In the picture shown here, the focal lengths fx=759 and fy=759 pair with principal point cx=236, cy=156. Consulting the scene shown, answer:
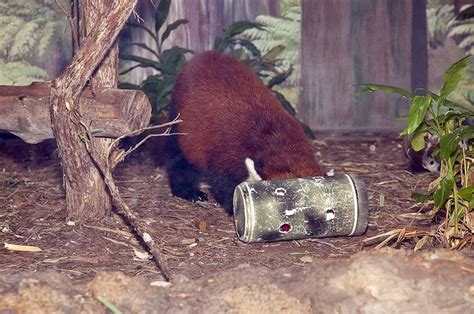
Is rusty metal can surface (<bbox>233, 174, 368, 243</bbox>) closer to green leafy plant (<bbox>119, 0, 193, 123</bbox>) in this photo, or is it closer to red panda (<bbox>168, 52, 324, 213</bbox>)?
red panda (<bbox>168, 52, 324, 213</bbox>)

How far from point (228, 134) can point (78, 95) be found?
122 cm

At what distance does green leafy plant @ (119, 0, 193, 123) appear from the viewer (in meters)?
6.92

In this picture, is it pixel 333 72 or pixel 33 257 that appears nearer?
pixel 33 257

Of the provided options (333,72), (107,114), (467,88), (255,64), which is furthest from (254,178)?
(467,88)

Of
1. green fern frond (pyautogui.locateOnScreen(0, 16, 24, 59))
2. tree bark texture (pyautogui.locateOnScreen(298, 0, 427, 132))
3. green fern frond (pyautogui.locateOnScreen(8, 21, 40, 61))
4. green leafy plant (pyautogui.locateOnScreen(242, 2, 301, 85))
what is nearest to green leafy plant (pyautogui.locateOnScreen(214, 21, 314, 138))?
green leafy plant (pyautogui.locateOnScreen(242, 2, 301, 85))

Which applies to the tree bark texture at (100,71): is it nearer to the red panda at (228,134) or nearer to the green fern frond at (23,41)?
the red panda at (228,134)

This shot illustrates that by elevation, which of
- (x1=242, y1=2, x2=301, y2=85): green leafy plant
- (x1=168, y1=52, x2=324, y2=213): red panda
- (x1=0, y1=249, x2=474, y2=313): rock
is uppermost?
(x1=242, y1=2, x2=301, y2=85): green leafy plant

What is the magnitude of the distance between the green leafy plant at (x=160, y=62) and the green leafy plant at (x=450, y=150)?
2.99 meters

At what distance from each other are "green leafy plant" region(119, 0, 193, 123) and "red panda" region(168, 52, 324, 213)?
111 cm

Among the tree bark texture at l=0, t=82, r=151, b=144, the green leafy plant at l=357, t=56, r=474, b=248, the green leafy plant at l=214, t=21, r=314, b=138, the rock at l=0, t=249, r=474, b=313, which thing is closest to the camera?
the rock at l=0, t=249, r=474, b=313

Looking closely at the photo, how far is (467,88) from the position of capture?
25.4ft

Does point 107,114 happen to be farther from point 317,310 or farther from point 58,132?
point 317,310

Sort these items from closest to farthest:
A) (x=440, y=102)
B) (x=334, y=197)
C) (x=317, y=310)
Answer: (x=317, y=310)
(x=440, y=102)
(x=334, y=197)

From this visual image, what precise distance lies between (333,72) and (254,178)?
3.26 m
